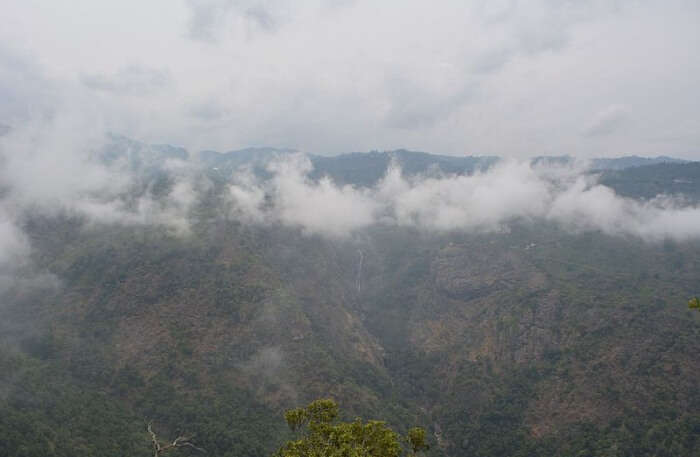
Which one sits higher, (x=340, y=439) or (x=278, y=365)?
(x=340, y=439)

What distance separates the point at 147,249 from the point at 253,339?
6993 centimetres

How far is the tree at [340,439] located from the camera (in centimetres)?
3122

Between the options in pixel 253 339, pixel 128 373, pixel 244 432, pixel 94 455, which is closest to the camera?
pixel 94 455

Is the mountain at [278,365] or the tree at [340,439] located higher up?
the tree at [340,439]

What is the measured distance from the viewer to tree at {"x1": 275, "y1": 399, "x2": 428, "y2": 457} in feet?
102

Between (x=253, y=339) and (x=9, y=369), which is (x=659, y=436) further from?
(x=9, y=369)

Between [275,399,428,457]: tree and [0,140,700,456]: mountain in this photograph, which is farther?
[0,140,700,456]: mountain

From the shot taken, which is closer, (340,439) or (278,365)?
(340,439)

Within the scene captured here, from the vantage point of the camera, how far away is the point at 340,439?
32188 mm

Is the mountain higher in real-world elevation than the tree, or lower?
lower

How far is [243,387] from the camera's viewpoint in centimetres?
14438

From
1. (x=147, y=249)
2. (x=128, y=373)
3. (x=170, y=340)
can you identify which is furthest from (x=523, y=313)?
(x=147, y=249)

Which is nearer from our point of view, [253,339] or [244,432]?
[244,432]

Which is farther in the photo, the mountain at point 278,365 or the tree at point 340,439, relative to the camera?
the mountain at point 278,365
